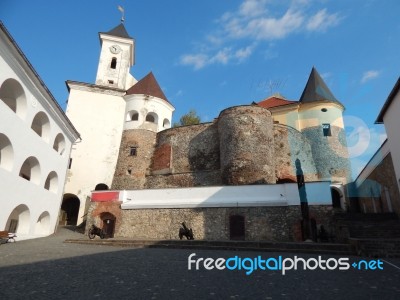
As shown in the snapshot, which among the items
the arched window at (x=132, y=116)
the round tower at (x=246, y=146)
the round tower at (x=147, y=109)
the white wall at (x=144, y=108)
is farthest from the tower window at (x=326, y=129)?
the arched window at (x=132, y=116)

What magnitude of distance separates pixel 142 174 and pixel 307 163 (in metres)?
14.2

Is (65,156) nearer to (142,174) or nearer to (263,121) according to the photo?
(142,174)

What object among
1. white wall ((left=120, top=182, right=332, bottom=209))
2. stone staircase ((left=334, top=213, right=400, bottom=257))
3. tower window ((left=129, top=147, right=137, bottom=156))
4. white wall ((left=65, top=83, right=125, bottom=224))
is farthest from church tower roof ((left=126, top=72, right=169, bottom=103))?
stone staircase ((left=334, top=213, right=400, bottom=257))

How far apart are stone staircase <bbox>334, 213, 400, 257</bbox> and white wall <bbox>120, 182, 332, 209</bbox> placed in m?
1.88

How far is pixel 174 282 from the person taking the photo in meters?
→ 4.80

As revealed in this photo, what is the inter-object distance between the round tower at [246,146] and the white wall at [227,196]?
122 inches

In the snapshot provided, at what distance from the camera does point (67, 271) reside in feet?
18.0

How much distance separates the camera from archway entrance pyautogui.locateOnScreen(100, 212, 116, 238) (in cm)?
1609

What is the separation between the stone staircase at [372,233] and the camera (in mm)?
8641

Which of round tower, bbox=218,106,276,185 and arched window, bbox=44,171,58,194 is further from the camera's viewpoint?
round tower, bbox=218,106,276,185

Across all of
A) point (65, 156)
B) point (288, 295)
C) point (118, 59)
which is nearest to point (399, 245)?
point (288, 295)

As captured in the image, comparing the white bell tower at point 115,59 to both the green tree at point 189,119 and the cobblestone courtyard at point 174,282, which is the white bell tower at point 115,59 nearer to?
the green tree at point 189,119

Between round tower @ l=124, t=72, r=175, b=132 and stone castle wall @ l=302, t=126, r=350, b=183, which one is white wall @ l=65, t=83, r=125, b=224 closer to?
round tower @ l=124, t=72, r=175, b=132

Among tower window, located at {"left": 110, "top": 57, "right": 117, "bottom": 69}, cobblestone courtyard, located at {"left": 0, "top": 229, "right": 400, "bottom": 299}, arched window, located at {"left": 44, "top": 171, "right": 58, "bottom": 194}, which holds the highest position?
tower window, located at {"left": 110, "top": 57, "right": 117, "bottom": 69}
